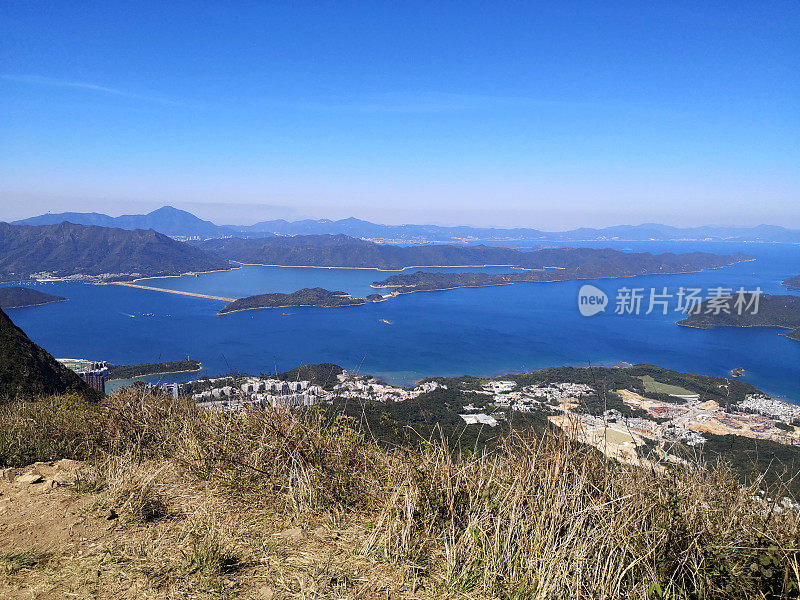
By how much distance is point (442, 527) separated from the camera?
1668 millimetres

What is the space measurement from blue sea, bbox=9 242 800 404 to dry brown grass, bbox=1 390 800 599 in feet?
50.4

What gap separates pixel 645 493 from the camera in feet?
5.39

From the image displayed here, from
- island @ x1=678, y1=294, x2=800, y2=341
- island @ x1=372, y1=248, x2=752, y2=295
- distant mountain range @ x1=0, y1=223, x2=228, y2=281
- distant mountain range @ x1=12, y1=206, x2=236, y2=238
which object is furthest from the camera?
distant mountain range @ x1=12, y1=206, x2=236, y2=238

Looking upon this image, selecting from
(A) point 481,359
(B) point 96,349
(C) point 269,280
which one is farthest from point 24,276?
(A) point 481,359

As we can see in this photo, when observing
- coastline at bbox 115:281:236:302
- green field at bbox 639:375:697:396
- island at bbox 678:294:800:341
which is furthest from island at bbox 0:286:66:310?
island at bbox 678:294:800:341

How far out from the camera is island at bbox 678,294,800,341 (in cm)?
4103

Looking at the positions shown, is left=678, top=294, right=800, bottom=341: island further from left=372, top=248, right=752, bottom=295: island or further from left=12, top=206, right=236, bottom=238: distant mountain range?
left=12, top=206, right=236, bottom=238: distant mountain range

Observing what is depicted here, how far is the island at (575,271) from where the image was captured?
71.6 meters

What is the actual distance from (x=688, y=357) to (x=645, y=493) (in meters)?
35.0

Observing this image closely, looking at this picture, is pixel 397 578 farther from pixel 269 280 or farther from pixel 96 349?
pixel 269 280

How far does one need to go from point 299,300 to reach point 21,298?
2944cm

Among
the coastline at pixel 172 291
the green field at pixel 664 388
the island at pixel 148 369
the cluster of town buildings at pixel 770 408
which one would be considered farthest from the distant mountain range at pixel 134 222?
the cluster of town buildings at pixel 770 408

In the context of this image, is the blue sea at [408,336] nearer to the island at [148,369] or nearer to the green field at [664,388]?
the island at [148,369]

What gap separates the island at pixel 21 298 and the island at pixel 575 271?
134 feet
